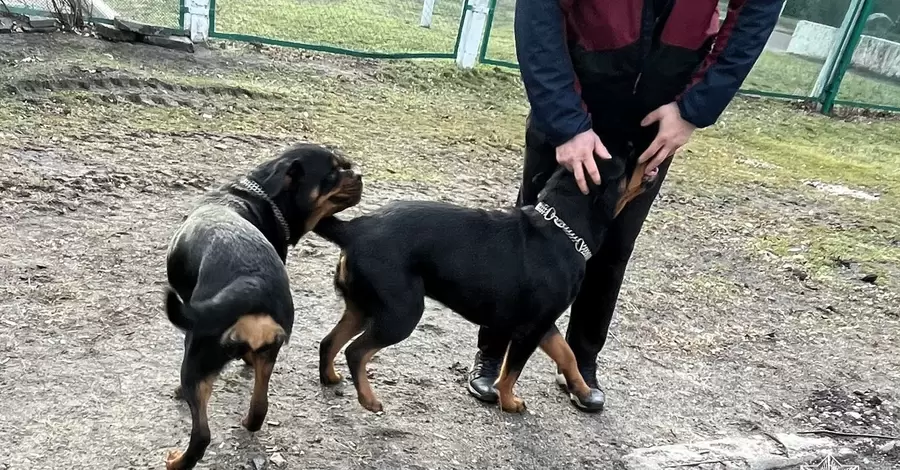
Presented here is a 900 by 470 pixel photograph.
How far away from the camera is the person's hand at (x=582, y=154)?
306cm

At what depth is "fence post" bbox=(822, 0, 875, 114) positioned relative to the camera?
11.9 metres

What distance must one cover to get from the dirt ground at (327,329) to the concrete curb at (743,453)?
4.1 inches

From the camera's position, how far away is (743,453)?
11.7 feet

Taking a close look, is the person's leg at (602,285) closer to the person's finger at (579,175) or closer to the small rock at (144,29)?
the person's finger at (579,175)

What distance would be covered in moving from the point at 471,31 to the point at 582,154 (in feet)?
24.7

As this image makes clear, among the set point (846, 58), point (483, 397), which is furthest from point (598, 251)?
point (846, 58)

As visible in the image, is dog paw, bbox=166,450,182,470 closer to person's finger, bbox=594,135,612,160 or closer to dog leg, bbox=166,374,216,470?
dog leg, bbox=166,374,216,470

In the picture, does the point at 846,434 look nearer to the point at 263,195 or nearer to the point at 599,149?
the point at 599,149

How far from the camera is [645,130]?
3.29 m

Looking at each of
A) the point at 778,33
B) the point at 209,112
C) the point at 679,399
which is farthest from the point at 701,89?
the point at 778,33

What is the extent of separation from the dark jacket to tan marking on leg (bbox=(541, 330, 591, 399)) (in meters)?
0.93

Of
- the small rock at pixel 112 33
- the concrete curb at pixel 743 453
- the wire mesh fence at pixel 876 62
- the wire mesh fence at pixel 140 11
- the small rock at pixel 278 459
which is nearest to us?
the small rock at pixel 278 459

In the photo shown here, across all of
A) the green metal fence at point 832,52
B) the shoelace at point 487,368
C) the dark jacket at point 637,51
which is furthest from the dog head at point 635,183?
the green metal fence at point 832,52

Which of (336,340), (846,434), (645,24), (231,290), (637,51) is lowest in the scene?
(846,434)
